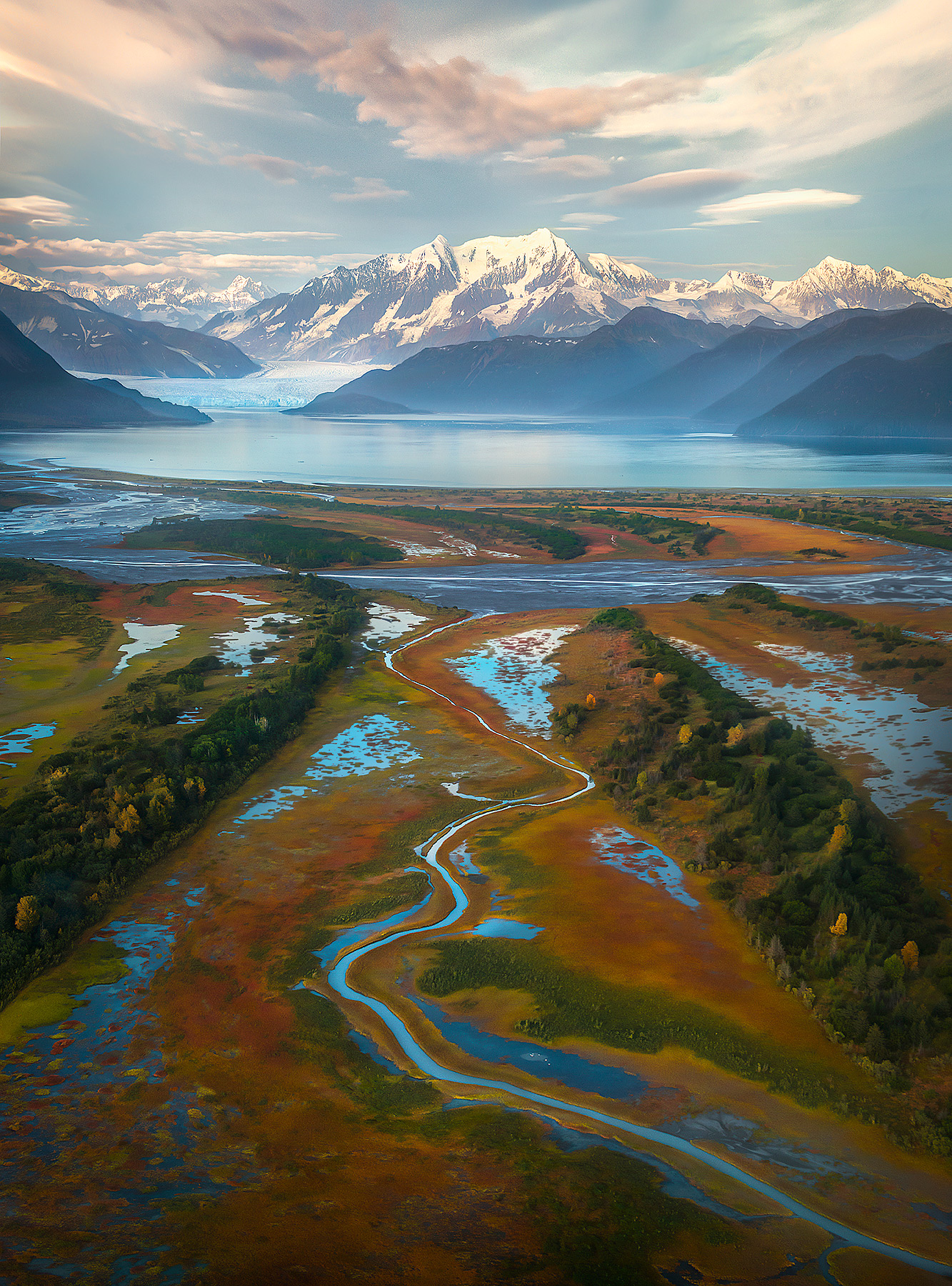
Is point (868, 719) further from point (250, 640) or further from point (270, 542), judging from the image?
point (270, 542)

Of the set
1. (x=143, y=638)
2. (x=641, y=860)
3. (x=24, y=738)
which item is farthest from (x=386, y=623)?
(x=641, y=860)

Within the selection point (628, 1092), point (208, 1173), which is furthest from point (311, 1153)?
point (628, 1092)

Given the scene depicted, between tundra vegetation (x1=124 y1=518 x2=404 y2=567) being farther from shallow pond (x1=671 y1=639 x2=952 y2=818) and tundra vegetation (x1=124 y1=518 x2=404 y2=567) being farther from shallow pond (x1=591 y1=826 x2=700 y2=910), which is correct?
shallow pond (x1=591 y1=826 x2=700 y2=910)

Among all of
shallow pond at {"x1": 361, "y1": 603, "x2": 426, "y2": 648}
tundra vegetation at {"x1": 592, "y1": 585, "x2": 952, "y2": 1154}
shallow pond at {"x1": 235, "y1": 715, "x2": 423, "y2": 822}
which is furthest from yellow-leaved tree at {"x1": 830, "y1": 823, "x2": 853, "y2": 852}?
shallow pond at {"x1": 361, "y1": 603, "x2": 426, "y2": 648}

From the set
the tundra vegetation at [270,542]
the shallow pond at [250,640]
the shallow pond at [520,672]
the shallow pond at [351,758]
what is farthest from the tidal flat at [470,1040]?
the tundra vegetation at [270,542]

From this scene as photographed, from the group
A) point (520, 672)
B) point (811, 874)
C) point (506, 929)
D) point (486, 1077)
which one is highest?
point (520, 672)
